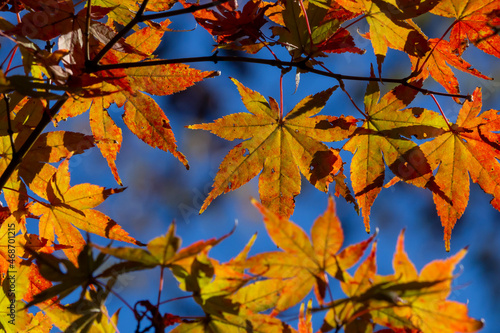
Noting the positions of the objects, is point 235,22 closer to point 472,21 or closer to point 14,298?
point 472,21

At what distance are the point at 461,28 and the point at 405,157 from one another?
0.31 metres

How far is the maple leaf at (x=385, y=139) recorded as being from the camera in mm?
966

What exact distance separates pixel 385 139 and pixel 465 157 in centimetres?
22

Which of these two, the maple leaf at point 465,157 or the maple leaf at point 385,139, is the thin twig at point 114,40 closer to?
the maple leaf at point 385,139

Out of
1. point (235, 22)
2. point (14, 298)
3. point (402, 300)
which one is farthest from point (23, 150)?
point (402, 300)

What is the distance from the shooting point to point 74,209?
886mm

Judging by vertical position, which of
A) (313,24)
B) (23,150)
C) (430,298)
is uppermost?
(313,24)

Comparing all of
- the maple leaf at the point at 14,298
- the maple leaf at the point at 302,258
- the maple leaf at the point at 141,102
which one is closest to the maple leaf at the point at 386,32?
the maple leaf at the point at 141,102

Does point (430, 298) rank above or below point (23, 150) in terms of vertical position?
below

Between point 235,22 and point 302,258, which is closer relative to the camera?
point 302,258

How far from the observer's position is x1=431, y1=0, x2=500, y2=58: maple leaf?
956mm

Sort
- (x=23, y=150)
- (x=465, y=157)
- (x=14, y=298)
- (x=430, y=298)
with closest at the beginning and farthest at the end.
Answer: (x=430, y=298)
(x=23, y=150)
(x=14, y=298)
(x=465, y=157)

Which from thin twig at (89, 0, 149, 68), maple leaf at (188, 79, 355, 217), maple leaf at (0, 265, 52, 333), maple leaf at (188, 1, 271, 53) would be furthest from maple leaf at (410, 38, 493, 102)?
maple leaf at (0, 265, 52, 333)

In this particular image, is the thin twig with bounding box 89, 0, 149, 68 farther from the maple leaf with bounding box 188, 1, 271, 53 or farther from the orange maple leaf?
the orange maple leaf
